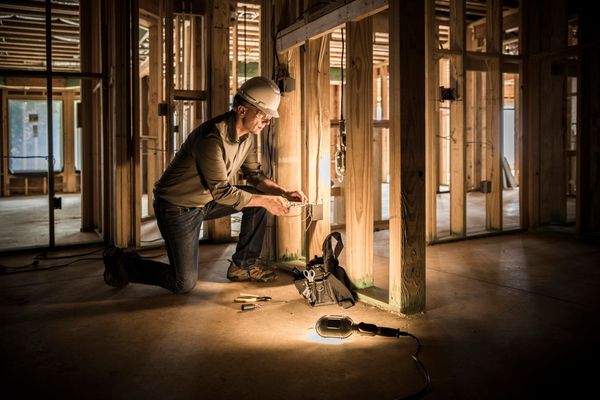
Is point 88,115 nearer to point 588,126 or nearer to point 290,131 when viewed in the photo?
point 290,131

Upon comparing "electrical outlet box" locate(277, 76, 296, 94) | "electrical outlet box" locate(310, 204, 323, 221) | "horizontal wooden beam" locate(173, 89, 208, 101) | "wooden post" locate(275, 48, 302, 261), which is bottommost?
"electrical outlet box" locate(310, 204, 323, 221)

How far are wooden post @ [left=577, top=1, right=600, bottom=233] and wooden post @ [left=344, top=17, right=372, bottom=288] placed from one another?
10.1 feet

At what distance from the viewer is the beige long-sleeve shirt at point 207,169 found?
2852mm

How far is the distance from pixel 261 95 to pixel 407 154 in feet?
2.96

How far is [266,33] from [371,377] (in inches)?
111

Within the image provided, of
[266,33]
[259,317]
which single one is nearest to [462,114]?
[266,33]

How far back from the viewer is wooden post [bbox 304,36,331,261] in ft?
11.2

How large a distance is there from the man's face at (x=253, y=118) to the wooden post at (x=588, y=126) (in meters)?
3.61

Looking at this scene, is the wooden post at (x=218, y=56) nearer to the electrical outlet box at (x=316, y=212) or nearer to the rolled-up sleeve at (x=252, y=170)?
the rolled-up sleeve at (x=252, y=170)

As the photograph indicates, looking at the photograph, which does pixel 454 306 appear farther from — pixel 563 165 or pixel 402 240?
pixel 563 165

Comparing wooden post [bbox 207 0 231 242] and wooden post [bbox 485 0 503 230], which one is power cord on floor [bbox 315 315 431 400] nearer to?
wooden post [bbox 207 0 231 242]

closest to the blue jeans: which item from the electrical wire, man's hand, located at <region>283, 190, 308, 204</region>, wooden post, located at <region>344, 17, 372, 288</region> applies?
man's hand, located at <region>283, 190, 308, 204</region>

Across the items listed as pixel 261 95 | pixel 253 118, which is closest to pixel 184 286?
pixel 253 118

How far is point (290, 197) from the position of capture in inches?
130
